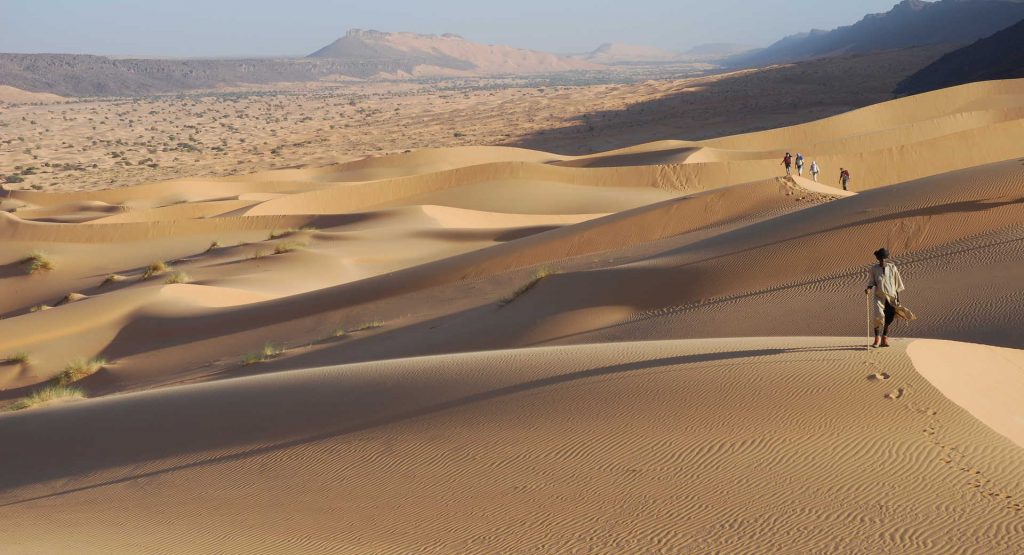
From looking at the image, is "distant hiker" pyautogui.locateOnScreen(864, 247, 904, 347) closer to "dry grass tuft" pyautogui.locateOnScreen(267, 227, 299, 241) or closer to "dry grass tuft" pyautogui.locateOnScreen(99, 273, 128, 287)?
"dry grass tuft" pyautogui.locateOnScreen(99, 273, 128, 287)

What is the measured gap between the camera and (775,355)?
9008mm

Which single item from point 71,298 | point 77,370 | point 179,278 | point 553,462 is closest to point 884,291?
point 553,462

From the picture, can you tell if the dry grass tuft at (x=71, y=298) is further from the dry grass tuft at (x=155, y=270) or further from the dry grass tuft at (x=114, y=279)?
the dry grass tuft at (x=155, y=270)

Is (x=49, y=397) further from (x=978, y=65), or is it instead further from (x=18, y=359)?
(x=978, y=65)

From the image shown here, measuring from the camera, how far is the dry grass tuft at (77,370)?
687 inches

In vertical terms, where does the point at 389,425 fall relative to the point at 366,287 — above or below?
above

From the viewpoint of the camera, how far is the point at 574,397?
830 cm

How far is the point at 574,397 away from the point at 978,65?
62.7 m

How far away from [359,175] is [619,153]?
1334 cm

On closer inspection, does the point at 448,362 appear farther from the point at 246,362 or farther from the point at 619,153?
the point at 619,153

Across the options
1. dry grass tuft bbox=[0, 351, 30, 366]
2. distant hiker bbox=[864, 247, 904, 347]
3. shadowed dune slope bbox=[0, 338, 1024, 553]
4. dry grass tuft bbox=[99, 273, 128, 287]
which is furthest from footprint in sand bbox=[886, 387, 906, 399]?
dry grass tuft bbox=[99, 273, 128, 287]

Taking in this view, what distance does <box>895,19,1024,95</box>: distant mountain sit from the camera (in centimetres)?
5888

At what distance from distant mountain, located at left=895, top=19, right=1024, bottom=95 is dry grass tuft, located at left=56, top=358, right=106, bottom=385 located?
179 ft

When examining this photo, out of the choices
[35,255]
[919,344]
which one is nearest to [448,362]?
[919,344]
